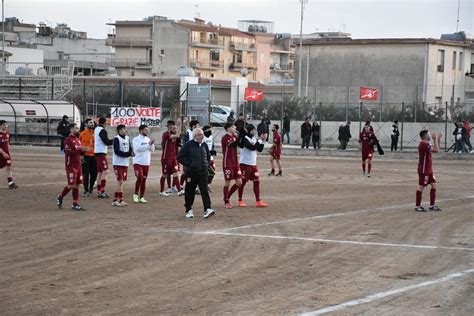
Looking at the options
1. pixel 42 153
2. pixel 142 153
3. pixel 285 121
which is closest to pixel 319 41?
pixel 285 121

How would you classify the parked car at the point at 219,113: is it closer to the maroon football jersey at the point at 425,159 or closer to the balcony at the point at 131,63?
the maroon football jersey at the point at 425,159

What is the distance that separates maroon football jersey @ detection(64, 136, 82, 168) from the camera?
18469 millimetres

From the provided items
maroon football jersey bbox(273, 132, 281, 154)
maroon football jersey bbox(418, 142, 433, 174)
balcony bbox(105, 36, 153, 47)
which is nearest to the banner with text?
maroon football jersey bbox(273, 132, 281, 154)

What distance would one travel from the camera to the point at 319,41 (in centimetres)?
6981

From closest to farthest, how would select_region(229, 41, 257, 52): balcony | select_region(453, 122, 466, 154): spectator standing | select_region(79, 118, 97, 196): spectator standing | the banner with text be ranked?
select_region(79, 118, 97, 196): spectator standing → select_region(453, 122, 466, 154): spectator standing → the banner with text → select_region(229, 41, 257, 52): balcony

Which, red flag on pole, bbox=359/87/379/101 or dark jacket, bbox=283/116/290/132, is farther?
red flag on pole, bbox=359/87/379/101

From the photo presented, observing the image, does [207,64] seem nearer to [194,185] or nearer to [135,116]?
[135,116]

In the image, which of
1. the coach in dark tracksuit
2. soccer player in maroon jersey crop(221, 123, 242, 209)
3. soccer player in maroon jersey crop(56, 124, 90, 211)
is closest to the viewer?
the coach in dark tracksuit

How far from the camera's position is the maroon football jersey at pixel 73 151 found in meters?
18.5

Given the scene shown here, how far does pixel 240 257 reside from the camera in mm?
13188

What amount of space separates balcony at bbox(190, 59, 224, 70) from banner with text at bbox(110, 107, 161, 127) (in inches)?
2183

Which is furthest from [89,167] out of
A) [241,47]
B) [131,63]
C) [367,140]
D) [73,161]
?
[241,47]

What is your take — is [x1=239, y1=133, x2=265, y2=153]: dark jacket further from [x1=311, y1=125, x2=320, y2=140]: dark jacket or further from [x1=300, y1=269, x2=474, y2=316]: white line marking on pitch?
[x1=311, y1=125, x2=320, y2=140]: dark jacket

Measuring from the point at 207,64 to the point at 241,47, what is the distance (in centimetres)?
773
